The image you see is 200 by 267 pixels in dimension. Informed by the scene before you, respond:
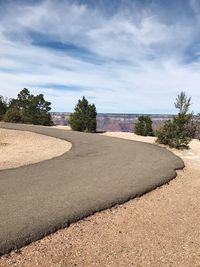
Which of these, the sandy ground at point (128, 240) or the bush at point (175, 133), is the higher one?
the bush at point (175, 133)

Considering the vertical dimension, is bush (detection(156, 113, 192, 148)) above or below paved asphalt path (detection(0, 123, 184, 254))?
above

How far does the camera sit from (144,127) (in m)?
34.0

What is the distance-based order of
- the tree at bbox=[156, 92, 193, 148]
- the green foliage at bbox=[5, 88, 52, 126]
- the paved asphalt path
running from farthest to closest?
1. the green foliage at bbox=[5, 88, 52, 126]
2. the tree at bbox=[156, 92, 193, 148]
3. the paved asphalt path

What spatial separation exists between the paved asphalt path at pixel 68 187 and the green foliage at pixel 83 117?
56.6 ft

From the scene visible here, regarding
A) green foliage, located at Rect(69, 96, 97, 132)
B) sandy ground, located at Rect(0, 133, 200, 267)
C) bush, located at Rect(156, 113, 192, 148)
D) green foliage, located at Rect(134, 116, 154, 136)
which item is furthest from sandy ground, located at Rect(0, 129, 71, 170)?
green foliage, located at Rect(134, 116, 154, 136)

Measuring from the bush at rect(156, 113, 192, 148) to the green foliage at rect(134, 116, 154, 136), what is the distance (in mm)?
8976

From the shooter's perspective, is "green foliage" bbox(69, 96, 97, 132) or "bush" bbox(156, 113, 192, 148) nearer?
"bush" bbox(156, 113, 192, 148)

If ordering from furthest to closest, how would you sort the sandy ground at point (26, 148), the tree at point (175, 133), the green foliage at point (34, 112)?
the green foliage at point (34, 112) → the tree at point (175, 133) → the sandy ground at point (26, 148)

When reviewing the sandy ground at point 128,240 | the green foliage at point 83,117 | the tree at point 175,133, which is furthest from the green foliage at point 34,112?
the sandy ground at point 128,240

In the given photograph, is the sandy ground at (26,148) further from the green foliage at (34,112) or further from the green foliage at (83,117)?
the green foliage at (34,112)

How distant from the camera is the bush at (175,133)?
23459mm

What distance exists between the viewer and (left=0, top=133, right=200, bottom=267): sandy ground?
255 inches

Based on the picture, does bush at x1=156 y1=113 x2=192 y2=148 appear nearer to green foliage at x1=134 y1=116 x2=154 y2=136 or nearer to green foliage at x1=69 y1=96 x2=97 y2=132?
green foliage at x1=134 y1=116 x2=154 y2=136

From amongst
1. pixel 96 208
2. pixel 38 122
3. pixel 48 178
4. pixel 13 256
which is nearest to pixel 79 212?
pixel 96 208
